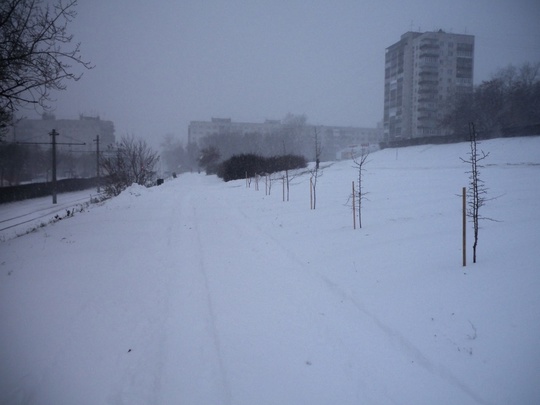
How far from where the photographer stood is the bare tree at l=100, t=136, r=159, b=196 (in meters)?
22.9

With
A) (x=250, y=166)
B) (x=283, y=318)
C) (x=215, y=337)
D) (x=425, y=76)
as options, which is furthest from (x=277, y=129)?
(x=215, y=337)

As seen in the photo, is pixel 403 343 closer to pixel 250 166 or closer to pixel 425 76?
pixel 250 166

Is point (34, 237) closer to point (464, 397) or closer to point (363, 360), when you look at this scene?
point (363, 360)

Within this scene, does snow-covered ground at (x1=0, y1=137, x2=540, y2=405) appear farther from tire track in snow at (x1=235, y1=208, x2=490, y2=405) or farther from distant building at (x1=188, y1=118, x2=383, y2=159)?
distant building at (x1=188, y1=118, x2=383, y2=159)

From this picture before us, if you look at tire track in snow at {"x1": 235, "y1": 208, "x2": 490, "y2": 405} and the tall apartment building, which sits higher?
the tall apartment building

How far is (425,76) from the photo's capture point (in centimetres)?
7394

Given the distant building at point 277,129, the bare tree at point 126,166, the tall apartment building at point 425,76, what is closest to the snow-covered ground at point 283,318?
the bare tree at point 126,166

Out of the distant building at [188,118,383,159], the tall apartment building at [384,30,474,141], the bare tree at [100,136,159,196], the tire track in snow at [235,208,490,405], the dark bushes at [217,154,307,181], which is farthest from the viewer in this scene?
the distant building at [188,118,383,159]

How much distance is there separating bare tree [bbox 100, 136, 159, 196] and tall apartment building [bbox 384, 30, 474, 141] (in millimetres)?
67968

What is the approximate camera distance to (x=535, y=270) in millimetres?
4594

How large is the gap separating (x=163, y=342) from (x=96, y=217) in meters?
10.6

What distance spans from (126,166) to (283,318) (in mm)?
24260

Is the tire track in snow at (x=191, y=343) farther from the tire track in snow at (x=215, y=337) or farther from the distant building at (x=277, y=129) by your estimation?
the distant building at (x=277, y=129)

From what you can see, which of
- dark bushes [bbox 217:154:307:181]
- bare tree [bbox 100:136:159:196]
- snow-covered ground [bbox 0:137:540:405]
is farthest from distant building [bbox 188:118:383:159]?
snow-covered ground [bbox 0:137:540:405]
